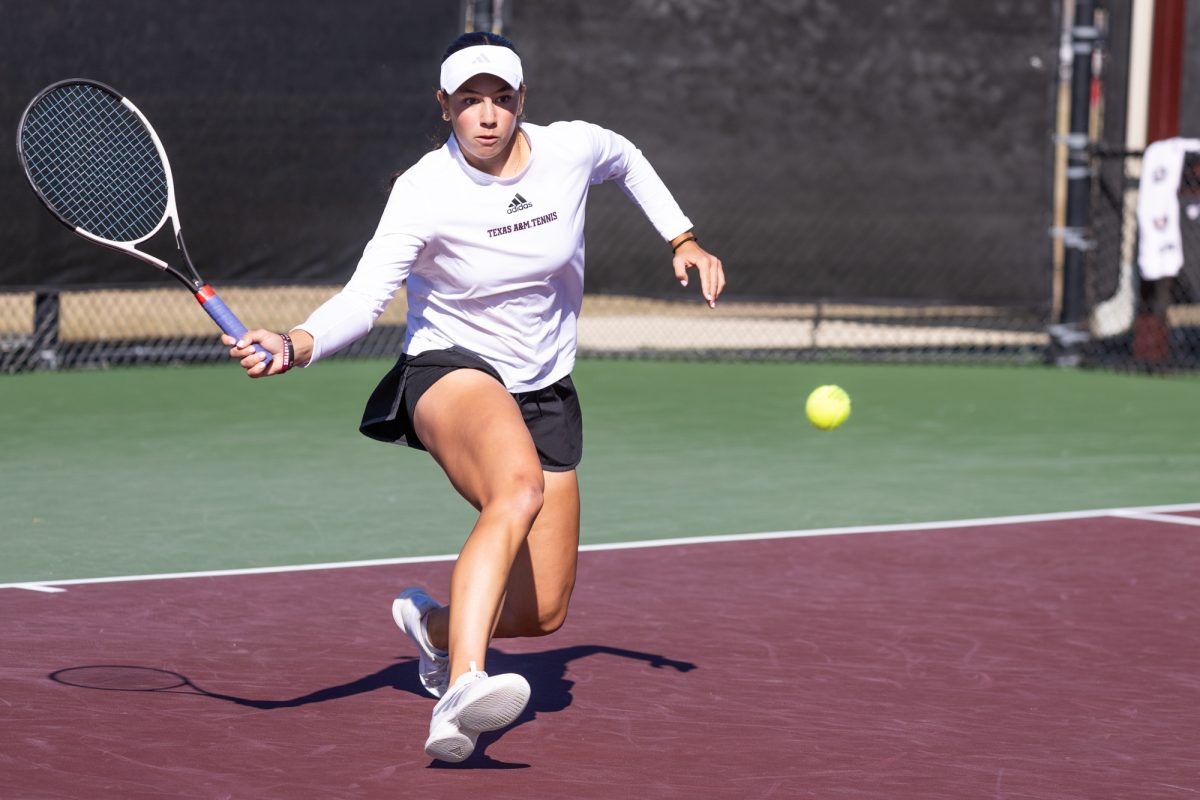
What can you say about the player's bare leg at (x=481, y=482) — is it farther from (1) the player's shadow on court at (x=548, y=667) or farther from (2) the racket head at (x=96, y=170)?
(2) the racket head at (x=96, y=170)

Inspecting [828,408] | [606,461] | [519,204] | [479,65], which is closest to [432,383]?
[519,204]

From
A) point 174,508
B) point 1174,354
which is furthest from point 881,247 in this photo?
point 174,508

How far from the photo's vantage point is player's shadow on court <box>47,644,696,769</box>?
4.99m

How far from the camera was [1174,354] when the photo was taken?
12.8m

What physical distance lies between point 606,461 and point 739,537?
74.1 inches

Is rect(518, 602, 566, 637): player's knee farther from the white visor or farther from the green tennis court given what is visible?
the green tennis court

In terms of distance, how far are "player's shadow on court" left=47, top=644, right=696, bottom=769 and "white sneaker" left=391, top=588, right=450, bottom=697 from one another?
13 cm

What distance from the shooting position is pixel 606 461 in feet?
30.1

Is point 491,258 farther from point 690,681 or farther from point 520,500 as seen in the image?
point 690,681

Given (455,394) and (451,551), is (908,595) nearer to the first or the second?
(451,551)

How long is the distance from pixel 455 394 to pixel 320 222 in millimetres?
7601

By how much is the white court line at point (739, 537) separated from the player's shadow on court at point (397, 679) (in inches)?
45.4

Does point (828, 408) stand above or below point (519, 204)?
below

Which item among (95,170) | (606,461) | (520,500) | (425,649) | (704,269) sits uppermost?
(95,170)
